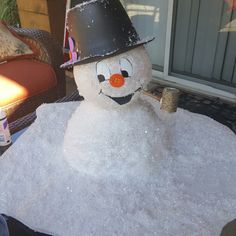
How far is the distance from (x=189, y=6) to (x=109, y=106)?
156 centimetres

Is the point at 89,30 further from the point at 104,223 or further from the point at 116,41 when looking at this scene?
the point at 104,223

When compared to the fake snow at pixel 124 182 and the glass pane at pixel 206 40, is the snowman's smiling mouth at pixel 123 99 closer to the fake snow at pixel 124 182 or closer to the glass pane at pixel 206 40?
the fake snow at pixel 124 182

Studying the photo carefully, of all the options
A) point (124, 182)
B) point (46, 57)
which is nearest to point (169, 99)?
point (124, 182)

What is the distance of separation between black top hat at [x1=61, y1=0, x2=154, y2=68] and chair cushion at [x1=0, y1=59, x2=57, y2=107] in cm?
99

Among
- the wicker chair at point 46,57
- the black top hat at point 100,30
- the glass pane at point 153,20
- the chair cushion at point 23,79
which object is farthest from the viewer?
the glass pane at point 153,20

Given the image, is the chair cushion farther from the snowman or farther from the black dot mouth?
the black dot mouth

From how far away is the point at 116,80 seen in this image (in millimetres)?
930

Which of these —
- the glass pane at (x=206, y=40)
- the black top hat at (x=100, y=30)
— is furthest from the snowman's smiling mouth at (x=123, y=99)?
the glass pane at (x=206, y=40)

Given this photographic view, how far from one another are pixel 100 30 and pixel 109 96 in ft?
0.63

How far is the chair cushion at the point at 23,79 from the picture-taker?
1.81 meters

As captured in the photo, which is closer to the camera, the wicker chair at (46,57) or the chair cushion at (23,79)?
the chair cushion at (23,79)

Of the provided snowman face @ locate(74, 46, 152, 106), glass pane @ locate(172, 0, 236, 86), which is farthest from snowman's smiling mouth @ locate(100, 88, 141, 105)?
glass pane @ locate(172, 0, 236, 86)

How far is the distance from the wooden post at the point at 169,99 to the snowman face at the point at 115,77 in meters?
0.13

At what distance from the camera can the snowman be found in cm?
91
